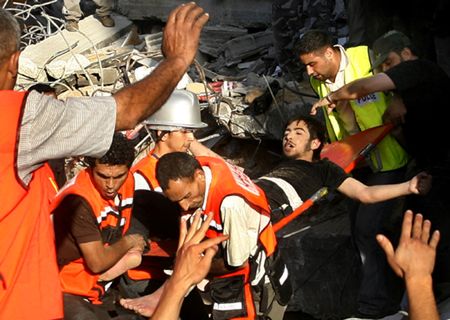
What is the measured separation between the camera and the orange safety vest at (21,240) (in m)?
2.96

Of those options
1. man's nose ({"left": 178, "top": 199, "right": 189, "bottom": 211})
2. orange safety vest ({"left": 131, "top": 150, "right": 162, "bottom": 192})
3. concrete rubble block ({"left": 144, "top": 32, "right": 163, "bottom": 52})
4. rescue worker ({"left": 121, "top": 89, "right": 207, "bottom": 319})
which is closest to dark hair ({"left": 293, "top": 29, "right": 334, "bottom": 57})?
rescue worker ({"left": 121, "top": 89, "right": 207, "bottom": 319})

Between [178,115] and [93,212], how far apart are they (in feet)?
4.35

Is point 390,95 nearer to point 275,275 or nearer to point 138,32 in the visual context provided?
point 275,275

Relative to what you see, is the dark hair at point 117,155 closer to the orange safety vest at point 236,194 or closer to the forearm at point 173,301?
the orange safety vest at point 236,194

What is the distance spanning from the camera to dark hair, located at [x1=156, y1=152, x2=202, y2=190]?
4.55m

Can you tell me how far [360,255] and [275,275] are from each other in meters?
1.24

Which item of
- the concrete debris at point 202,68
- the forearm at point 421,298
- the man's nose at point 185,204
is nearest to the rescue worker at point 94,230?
the man's nose at point 185,204

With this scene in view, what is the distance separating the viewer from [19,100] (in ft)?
9.74

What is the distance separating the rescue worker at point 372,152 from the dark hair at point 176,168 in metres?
1.72

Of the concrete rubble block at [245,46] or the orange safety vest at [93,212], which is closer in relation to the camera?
the orange safety vest at [93,212]

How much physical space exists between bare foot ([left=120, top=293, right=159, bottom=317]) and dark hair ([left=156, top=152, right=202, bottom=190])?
582mm

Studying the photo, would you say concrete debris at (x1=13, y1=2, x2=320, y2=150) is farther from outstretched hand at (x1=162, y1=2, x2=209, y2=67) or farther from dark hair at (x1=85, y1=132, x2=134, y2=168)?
outstretched hand at (x1=162, y1=2, x2=209, y2=67)

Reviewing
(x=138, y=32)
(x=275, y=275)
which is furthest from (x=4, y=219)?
(x=138, y=32)

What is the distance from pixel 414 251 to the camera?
327 cm
